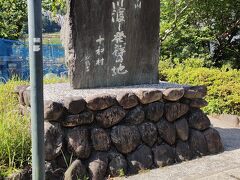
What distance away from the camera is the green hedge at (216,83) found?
7.24 meters

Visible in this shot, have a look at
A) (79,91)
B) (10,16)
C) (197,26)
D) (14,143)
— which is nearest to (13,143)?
(14,143)

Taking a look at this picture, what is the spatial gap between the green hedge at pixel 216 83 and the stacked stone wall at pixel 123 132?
2110 millimetres

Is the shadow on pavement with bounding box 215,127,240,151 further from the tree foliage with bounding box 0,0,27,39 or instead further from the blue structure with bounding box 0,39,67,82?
the tree foliage with bounding box 0,0,27,39

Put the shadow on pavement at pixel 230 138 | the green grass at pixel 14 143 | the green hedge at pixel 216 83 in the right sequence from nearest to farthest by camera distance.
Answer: the green grass at pixel 14 143, the shadow on pavement at pixel 230 138, the green hedge at pixel 216 83

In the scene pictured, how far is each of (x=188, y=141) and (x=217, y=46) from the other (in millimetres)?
7429

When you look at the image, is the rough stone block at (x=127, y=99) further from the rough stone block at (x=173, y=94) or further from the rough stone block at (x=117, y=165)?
the rough stone block at (x=117, y=165)

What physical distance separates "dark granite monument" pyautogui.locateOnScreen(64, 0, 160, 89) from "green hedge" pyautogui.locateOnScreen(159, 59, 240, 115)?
7.54 feet

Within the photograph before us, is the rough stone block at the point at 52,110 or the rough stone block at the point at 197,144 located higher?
the rough stone block at the point at 52,110

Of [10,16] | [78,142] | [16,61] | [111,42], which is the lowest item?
[78,142]

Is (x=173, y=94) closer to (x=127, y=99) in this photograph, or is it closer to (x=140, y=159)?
(x=127, y=99)

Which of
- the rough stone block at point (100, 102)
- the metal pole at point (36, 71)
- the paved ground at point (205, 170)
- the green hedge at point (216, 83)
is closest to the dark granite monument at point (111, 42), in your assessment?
the rough stone block at point (100, 102)

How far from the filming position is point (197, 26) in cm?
1172

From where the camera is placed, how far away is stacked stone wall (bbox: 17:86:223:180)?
421 cm

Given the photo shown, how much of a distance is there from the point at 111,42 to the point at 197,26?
7.21 m
